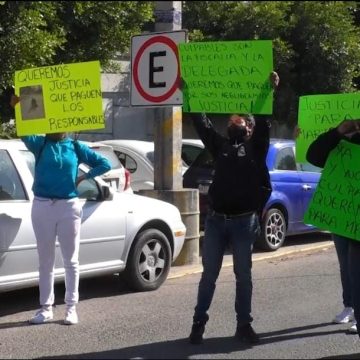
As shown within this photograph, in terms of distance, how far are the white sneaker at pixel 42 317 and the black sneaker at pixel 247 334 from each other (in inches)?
69.3

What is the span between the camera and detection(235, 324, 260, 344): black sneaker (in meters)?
5.64

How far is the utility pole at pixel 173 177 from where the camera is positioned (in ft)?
30.2

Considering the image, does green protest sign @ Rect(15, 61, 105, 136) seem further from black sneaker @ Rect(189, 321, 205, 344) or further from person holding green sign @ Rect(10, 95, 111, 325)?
black sneaker @ Rect(189, 321, 205, 344)

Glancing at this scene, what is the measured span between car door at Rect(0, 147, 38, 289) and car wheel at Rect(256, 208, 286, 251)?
454 centimetres

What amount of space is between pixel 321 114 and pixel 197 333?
2.10 meters

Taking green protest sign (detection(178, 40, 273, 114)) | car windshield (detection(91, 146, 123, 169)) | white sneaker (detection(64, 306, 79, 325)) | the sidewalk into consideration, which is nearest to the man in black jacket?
green protest sign (detection(178, 40, 273, 114))

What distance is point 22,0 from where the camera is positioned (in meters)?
9.77

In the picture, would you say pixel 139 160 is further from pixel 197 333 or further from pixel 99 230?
pixel 197 333

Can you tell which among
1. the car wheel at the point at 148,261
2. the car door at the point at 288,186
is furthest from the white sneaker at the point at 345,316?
the car door at the point at 288,186

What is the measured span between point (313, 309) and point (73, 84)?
3095 millimetres

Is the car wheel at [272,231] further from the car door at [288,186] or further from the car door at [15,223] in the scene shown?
the car door at [15,223]

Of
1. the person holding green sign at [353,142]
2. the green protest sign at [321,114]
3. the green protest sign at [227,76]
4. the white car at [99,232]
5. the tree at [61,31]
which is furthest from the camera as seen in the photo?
the tree at [61,31]

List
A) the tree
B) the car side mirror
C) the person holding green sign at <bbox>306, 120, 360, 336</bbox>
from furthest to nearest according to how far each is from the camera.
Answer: the tree < the car side mirror < the person holding green sign at <bbox>306, 120, 360, 336</bbox>

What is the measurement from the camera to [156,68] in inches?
326
